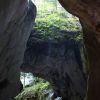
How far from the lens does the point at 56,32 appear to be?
387 inches

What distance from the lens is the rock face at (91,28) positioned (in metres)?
3.71

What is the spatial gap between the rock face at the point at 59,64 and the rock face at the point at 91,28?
4062 mm

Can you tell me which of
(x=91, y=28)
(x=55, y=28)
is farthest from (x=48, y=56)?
(x=91, y=28)

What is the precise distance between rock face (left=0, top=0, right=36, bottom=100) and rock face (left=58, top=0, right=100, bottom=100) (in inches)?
79.8

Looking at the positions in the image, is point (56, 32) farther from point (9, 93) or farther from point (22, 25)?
point (9, 93)

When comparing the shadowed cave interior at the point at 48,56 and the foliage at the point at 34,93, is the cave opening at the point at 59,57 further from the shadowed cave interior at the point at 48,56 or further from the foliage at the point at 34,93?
the foliage at the point at 34,93

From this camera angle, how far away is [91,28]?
400 cm

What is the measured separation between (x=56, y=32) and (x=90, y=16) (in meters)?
6.09

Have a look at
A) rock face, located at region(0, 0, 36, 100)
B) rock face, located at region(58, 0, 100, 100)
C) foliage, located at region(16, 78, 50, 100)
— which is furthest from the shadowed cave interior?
rock face, located at region(58, 0, 100, 100)

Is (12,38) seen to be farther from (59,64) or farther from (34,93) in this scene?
(34,93)

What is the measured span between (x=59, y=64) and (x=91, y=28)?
224 inches

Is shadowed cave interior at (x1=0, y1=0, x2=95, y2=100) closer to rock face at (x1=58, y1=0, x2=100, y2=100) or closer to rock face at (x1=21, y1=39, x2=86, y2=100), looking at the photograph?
rock face at (x1=21, y1=39, x2=86, y2=100)

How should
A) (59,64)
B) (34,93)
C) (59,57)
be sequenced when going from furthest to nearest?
(34,93), (59,64), (59,57)

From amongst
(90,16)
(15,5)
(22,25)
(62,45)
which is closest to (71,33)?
(62,45)
